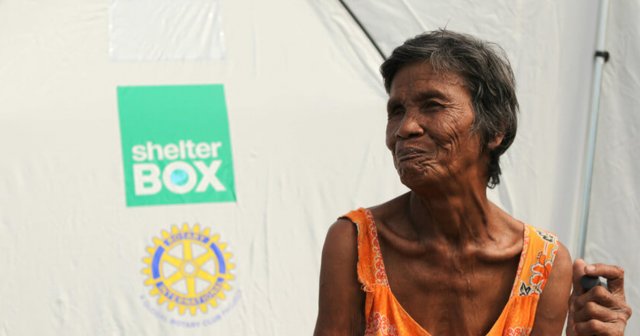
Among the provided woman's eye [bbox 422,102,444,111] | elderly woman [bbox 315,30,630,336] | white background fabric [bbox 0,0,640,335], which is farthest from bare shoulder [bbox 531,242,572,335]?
white background fabric [bbox 0,0,640,335]

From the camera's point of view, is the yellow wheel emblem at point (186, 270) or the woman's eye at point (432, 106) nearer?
the woman's eye at point (432, 106)

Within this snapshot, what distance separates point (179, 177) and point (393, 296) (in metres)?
1.50

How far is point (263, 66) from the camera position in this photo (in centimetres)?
345

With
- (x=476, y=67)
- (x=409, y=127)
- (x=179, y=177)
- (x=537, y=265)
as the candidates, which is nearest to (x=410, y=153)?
(x=409, y=127)

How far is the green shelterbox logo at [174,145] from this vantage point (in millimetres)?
3279

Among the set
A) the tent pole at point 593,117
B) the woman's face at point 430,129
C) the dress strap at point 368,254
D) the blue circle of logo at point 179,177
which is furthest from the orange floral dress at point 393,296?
the tent pole at point 593,117

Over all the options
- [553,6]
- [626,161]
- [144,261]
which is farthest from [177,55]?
[626,161]

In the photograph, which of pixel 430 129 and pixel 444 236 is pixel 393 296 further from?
pixel 430 129

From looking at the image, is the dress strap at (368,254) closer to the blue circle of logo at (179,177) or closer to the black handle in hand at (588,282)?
the black handle in hand at (588,282)

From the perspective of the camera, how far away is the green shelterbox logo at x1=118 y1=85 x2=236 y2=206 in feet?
10.8

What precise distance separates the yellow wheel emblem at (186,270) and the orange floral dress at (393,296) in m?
1.44

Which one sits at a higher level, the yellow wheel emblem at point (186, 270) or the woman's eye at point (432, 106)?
the woman's eye at point (432, 106)

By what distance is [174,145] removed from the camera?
3.29m

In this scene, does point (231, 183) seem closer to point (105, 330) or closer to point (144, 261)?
point (144, 261)
